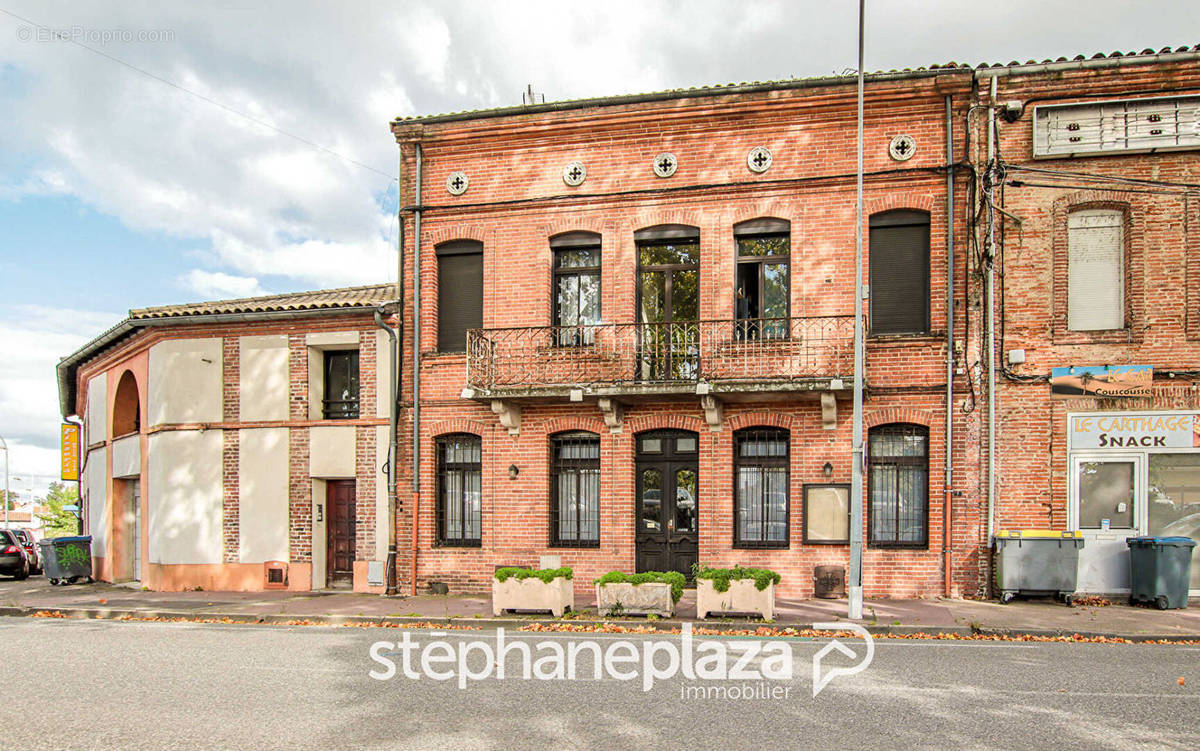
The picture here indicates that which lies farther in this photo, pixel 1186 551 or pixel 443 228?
pixel 443 228

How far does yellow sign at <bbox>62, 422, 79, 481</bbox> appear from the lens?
86.0 ft

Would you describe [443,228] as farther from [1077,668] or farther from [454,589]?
[1077,668]

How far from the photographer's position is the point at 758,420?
51.3 feet

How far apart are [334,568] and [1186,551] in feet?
46.2

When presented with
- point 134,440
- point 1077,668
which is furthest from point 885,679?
point 134,440

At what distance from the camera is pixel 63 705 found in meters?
8.09

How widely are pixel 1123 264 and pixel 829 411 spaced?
197 inches

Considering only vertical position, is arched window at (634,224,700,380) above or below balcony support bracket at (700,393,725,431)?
above

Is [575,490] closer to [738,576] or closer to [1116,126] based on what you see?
[738,576]

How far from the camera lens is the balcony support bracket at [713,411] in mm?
15242

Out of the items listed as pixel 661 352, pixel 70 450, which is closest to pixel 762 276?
pixel 661 352

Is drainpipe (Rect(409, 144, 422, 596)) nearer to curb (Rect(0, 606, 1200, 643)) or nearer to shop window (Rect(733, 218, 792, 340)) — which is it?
curb (Rect(0, 606, 1200, 643))

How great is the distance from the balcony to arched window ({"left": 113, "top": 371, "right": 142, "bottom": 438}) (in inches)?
407

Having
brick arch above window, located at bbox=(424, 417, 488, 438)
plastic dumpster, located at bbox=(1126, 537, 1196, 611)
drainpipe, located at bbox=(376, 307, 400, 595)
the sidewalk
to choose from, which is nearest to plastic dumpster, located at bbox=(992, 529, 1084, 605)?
the sidewalk
